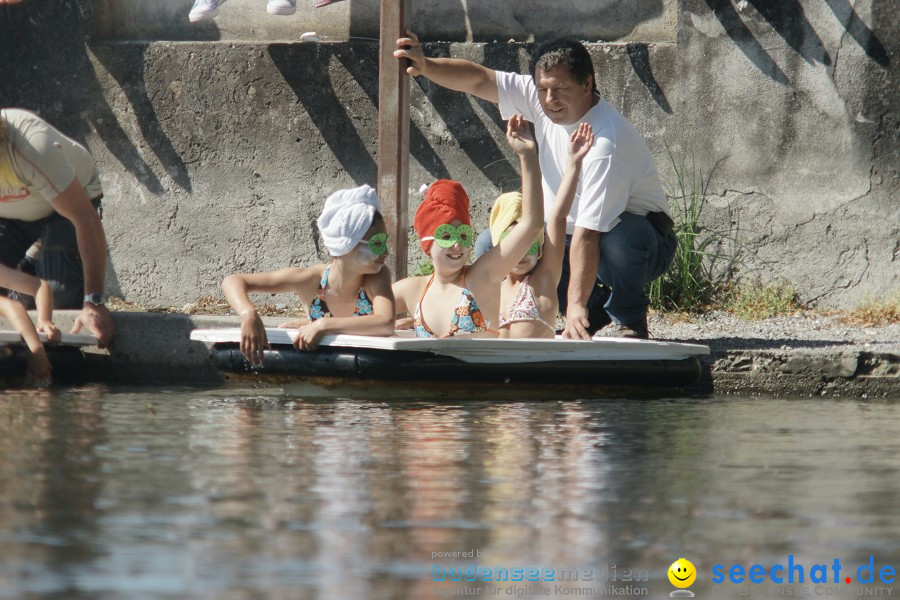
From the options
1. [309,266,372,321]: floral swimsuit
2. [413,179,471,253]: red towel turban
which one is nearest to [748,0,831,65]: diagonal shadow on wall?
[413,179,471,253]: red towel turban

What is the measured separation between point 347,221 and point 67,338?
54.2 inches

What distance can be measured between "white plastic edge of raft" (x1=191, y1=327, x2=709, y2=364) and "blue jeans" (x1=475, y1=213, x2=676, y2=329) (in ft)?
2.03

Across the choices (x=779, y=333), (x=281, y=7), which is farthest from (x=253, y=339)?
(x=281, y=7)

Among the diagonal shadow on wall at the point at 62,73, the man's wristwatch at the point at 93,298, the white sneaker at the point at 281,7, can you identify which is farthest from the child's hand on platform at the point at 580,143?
the diagonal shadow on wall at the point at 62,73

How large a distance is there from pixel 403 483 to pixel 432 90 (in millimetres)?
4523

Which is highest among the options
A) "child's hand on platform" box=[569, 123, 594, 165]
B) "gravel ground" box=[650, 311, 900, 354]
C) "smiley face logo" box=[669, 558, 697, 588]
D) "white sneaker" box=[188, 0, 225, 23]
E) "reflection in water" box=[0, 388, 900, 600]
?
"white sneaker" box=[188, 0, 225, 23]

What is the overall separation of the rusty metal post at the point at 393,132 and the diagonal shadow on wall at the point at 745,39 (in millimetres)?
1939

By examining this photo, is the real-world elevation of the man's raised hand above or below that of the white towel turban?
above

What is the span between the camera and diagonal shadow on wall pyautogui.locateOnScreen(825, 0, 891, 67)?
7609 mm

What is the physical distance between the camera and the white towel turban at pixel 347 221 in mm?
5984

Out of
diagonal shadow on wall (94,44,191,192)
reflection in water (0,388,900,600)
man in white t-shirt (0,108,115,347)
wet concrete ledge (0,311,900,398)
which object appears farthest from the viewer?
diagonal shadow on wall (94,44,191,192)

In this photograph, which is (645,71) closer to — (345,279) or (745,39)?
(745,39)

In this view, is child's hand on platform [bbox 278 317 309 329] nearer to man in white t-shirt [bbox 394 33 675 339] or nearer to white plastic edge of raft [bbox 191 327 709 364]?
white plastic edge of raft [bbox 191 327 709 364]

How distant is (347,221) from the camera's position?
600 centimetres
